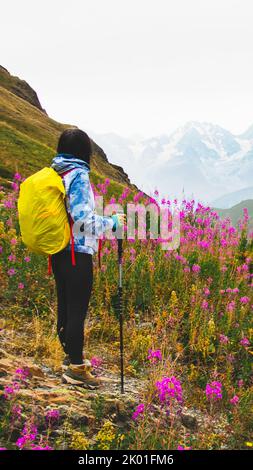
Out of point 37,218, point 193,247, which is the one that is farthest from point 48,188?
point 193,247

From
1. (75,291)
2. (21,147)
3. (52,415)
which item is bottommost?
(52,415)

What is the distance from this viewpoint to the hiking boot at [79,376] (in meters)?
4.40

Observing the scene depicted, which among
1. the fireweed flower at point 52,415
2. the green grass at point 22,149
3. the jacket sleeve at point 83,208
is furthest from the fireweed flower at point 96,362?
the green grass at point 22,149

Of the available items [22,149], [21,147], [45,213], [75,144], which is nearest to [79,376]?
[45,213]

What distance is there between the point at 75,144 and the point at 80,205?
69 centimetres

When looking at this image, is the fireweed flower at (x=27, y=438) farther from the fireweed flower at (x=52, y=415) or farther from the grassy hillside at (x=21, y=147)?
the grassy hillside at (x=21, y=147)

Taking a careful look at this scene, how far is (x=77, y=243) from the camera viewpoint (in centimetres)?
417

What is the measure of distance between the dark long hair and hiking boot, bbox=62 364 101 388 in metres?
2.15

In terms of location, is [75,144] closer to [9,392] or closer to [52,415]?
[9,392]

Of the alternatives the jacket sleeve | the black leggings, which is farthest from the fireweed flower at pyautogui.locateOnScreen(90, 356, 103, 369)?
the jacket sleeve

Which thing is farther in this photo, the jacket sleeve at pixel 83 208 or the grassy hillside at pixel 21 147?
the grassy hillside at pixel 21 147

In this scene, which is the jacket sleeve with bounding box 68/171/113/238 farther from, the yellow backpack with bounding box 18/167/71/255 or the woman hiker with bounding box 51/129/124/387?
the yellow backpack with bounding box 18/167/71/255

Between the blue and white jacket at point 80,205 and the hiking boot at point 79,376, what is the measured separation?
48.6 inches
